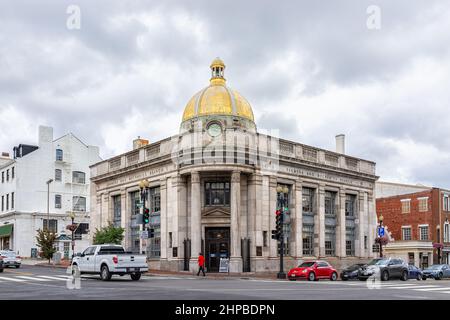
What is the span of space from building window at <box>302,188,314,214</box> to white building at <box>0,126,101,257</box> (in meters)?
33.6

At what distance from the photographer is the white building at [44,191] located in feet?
241

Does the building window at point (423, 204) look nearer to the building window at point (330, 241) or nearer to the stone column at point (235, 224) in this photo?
the building window at point (330, 241)

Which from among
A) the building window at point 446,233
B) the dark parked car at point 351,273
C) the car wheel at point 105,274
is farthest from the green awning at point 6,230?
the building window at point 446,233

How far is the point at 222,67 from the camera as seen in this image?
172 ft

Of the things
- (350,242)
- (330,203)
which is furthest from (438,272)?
(330,203)

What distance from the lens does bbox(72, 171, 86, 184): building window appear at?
260 feet

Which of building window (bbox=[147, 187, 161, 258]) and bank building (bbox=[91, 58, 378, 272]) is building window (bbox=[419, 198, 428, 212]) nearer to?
bank building (bbox=[91, 58, 378, 272])

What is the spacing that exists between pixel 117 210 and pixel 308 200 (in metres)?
17.3

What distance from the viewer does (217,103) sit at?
4938 centimetres

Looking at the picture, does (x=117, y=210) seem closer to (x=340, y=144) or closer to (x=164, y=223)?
(x=164, y=223)

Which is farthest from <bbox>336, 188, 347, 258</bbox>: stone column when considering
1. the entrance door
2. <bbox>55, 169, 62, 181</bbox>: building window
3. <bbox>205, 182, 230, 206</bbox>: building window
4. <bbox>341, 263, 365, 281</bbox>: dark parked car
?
<bbox>55, 169, 62, 181</bbox>: building window

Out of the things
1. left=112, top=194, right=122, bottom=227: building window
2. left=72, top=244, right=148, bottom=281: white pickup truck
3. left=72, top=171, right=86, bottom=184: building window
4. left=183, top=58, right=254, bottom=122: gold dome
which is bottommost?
left=72, top=244, right=148, bottom=281: white pickup truck

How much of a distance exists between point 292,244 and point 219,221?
Result: 756cm
